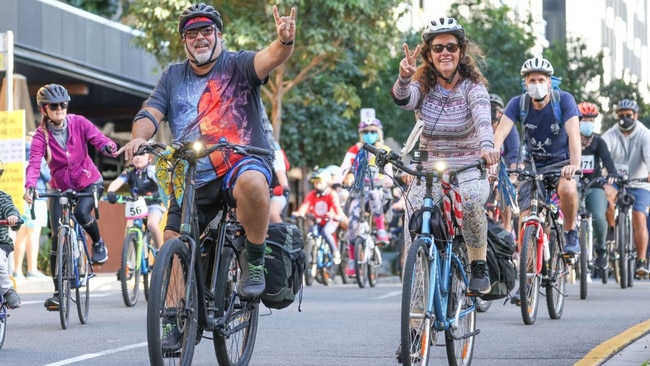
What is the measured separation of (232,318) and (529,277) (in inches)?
180

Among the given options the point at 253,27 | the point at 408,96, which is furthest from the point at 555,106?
the point at 253,27

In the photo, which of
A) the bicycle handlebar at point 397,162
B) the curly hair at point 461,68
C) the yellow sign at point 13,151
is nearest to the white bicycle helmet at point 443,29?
the curly hair at point 461,68

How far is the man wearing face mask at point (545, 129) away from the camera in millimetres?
12594

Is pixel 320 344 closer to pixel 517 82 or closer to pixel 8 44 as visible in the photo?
pixel 8 44

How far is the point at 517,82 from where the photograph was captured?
47.2 metres

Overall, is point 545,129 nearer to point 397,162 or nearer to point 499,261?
point 499,261

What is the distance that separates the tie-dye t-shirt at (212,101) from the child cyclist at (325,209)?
14.4 metres

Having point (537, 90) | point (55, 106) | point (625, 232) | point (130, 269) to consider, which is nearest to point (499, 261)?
point (537, 90)

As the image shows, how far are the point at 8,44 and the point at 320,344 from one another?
464 inches

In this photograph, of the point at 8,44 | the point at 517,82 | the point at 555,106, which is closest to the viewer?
the point at 555,106

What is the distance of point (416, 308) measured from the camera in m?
7.51

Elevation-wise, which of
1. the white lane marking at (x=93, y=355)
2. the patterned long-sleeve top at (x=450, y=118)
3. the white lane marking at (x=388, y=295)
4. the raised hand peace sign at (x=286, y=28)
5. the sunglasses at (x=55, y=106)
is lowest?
the white lane marking at (x=93, y=355)

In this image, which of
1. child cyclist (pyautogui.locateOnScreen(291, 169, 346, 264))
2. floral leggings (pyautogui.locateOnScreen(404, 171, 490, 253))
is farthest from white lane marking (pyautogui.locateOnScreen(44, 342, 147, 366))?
child cyclist (pyautogui.locateOnScreen(291, 169, 346, 264))

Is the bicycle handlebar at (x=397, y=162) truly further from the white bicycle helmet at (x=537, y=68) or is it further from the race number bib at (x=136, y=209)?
the race number bib at (x=136, y=209)
